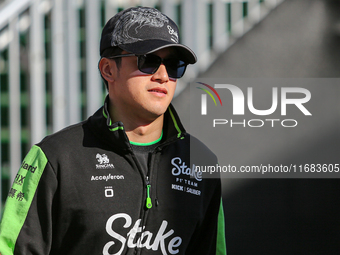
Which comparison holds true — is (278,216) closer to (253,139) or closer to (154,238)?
(253,139)

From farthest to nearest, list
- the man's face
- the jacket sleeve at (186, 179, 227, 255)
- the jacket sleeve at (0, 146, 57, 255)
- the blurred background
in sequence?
Result: the blurred background, the jacket sleeve at (186, 179, 227, 255), the man's face, the jacket sleeve at (0, 146, 57, 255)

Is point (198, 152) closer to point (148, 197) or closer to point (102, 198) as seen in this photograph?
point (148, 197)

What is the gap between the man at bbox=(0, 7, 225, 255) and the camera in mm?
1327

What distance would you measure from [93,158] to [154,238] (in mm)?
361

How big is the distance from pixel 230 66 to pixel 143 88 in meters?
1.64

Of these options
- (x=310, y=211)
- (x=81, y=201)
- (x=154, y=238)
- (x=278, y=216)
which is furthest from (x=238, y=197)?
(x=81, y=201)

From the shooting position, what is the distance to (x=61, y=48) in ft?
9.45

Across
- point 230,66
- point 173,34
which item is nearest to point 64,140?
point 173,34

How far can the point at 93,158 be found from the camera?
1.43 metres

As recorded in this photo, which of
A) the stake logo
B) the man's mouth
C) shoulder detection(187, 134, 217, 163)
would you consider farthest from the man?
the stake logo

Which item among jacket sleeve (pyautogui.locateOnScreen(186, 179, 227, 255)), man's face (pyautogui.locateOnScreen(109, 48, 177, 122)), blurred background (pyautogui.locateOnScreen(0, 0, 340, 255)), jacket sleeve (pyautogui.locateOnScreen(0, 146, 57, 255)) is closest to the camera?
A: jacket sleeve (pyautogui.locateOnScreen(0, 146, 57, 255))

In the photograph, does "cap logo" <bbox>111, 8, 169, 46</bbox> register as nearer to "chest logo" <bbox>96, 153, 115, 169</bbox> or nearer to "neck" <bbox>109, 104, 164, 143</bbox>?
"neck" <bbox>109, 104, 164, 143</bbox>

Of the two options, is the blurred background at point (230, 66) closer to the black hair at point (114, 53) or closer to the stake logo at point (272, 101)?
the stake logo at point (272, 101)

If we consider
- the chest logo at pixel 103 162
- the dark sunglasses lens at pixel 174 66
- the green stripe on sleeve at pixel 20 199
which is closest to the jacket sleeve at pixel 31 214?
the green stripe on sleeve at pixel 20 199
